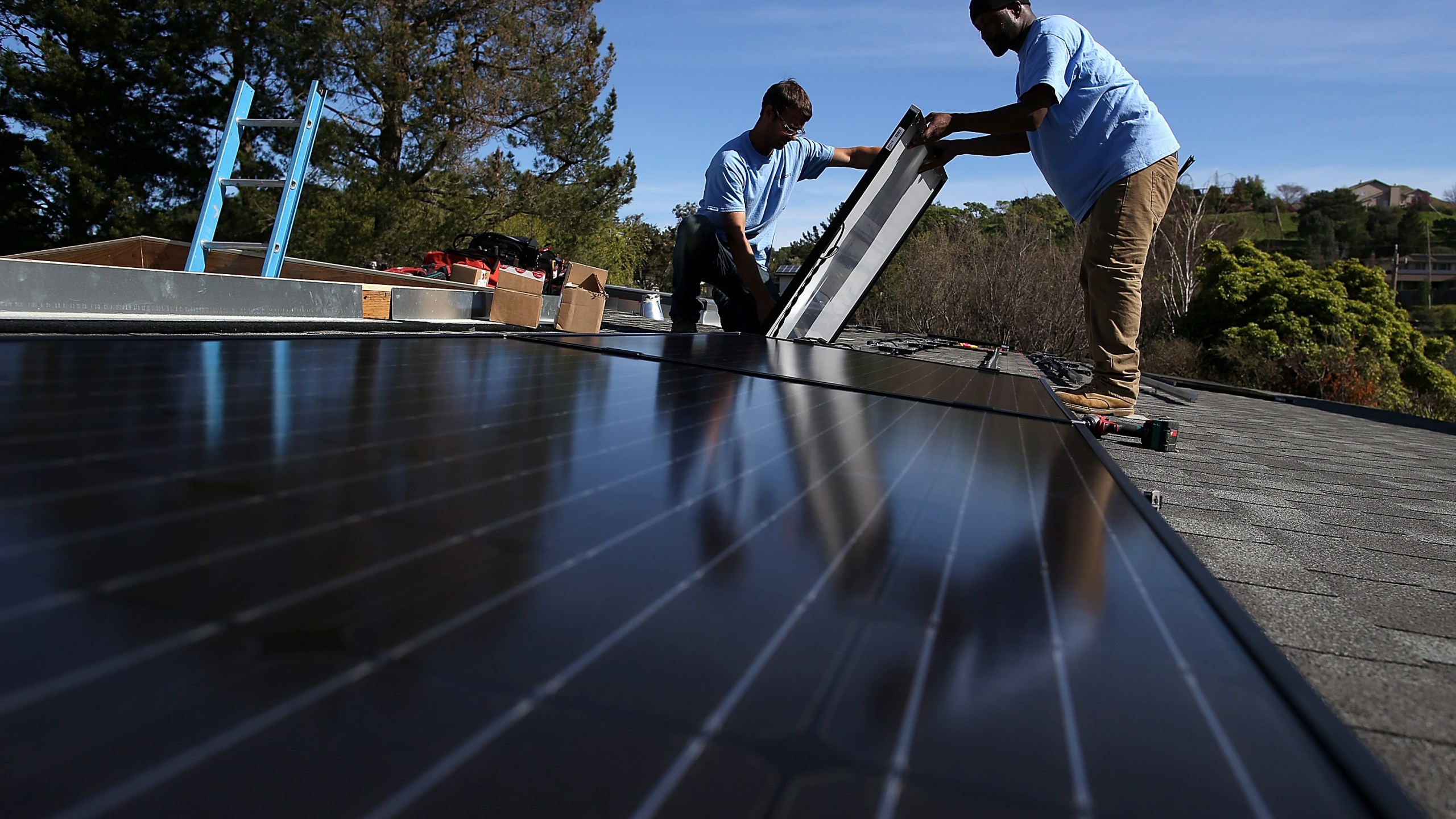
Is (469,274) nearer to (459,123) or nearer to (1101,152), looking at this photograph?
(1101,152)

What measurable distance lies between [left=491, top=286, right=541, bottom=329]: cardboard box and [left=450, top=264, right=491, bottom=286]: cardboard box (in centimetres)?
402

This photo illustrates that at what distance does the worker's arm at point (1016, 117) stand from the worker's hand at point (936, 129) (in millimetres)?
161

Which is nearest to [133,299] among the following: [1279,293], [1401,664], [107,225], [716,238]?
[716,238]

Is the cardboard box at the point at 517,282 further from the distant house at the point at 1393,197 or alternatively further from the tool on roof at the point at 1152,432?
the distant house at the point at 1393,197

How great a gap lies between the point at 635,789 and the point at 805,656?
24 cm

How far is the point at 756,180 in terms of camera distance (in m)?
6.05

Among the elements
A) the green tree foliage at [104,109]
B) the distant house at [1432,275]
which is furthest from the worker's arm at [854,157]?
the distant house at [1432,275]

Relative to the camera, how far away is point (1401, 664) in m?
1.25

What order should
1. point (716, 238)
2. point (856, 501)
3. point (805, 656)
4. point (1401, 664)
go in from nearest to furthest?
point (805, 656), point (1401, 664), point (856, 501), point (716, 238)

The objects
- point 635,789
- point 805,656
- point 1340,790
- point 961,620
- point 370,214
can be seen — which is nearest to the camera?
point 635,789

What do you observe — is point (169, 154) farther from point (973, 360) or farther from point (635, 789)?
point (635, 789)

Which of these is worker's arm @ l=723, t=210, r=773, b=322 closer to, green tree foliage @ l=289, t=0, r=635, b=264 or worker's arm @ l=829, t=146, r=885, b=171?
worker's arm @ l=829, t=146, r=885, b=171

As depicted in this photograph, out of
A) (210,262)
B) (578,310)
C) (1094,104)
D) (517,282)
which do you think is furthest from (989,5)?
(210,262)

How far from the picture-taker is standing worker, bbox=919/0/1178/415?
4156 millimetres
